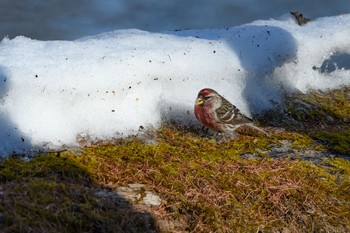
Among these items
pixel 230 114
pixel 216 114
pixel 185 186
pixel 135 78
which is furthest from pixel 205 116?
pixel 185 186

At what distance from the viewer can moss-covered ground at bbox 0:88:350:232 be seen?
12.5 ft

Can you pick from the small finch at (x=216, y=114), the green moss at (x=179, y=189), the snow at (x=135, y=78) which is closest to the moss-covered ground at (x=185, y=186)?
the green moss at (x=179, y=189)

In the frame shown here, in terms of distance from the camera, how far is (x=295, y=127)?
645cm

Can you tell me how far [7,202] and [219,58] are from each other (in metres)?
3.41

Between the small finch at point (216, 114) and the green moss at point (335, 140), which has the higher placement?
the small finch at point (216, 114)

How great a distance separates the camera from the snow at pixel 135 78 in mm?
5039

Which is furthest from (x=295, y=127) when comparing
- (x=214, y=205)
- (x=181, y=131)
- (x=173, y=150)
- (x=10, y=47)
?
(x=10, y=47)

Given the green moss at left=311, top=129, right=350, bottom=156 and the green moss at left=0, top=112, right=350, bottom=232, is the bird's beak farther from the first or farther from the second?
the green moss at left=311, top=129, right=350, bottom=156

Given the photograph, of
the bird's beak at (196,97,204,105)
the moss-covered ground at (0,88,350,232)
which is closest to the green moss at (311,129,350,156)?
the moss-covered ground at (0,88,350,232)

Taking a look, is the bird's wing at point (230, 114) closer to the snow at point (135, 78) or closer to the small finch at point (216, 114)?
the small finch at point (216, 114)

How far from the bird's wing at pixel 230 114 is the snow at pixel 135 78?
340 mm

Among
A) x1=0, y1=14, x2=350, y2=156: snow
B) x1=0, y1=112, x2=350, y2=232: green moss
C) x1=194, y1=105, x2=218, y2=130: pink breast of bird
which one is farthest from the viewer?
x1=194, y1=105, x2=218, y2=130: pink breast of bird

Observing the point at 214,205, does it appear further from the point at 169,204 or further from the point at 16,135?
the point at 16,135

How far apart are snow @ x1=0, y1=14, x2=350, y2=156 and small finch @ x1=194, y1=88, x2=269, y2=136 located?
0.92ft
